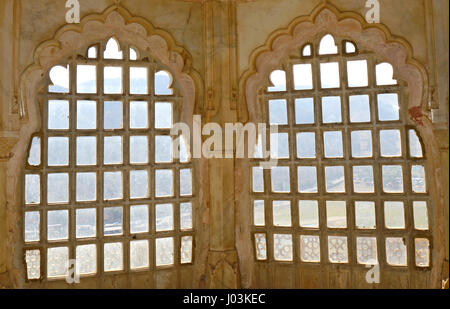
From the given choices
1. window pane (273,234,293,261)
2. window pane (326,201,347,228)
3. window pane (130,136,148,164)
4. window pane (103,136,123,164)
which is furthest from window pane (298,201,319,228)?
window pane (103,136,123,164)

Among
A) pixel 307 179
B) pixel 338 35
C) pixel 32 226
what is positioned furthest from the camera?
pixel 307 179

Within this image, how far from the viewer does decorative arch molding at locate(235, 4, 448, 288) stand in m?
3.80

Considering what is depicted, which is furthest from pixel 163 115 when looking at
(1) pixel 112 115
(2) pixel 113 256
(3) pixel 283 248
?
(3) pixel 283 248

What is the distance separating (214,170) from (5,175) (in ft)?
6.96

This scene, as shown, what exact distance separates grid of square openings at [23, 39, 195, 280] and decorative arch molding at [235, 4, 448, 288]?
67 centimetres

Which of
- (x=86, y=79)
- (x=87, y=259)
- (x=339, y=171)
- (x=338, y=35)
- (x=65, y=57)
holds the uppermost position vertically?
(x=338, y=35)

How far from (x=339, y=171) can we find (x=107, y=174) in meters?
2.60

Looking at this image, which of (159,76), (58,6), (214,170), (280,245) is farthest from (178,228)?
(58,6)

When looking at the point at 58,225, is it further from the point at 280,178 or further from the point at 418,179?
the point at 418,179

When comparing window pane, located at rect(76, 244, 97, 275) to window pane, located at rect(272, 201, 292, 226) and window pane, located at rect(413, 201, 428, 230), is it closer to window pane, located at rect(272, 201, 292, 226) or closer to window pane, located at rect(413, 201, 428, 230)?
window pane, located at rect(272, 201, 292, 226)

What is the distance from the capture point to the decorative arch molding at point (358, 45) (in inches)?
150

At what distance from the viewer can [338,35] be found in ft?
13.8

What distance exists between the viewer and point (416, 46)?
12.5 feet

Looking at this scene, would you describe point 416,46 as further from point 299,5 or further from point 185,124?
point 185,124
